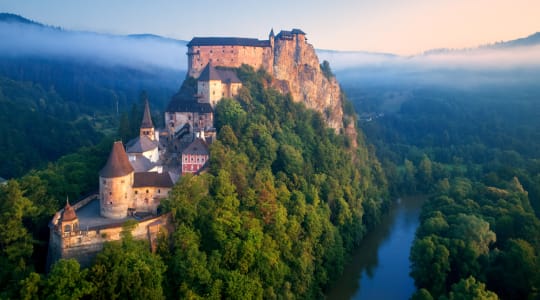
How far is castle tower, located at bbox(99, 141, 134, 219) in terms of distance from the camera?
34469 millimetres

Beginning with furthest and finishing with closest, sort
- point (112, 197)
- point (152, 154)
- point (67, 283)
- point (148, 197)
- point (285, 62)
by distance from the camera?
1. point (285, 62)
2. point (152, 154)
3. point (148, 197)
4. point (112, 197)
5. point (67, 283)

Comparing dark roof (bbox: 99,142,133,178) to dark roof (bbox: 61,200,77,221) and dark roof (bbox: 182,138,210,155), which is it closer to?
dark roof (bbox: 61,200,77,221)

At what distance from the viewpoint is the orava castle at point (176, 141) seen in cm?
3097

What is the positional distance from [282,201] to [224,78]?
19.9 metres

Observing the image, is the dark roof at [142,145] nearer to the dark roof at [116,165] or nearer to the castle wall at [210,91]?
the dark roof at [116,165]

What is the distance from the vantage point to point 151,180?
36.4m

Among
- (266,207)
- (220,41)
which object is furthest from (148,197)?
(220,41)

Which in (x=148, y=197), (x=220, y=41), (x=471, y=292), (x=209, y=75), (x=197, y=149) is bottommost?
(x=471, y=292)

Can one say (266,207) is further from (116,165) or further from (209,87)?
(209,87)

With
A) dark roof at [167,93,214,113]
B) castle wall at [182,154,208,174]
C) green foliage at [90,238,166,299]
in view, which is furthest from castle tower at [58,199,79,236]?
dark roof at [167,93,214,113]

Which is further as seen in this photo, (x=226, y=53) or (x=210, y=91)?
(x=226, y=53)

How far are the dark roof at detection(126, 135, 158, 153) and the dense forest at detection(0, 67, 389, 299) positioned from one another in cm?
421

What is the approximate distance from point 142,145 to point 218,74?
17948 mm

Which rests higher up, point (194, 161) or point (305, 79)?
point (305, 79)
